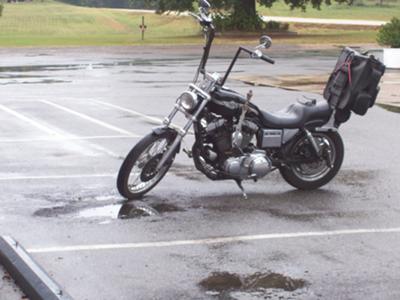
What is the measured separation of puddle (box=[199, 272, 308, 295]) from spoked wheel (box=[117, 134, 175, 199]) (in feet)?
7.66

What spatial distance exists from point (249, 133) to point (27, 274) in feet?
11.7

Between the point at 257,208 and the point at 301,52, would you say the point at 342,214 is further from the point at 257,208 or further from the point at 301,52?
the point at 301,52

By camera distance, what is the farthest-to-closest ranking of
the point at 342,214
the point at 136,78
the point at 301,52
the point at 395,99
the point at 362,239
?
1. the point at 301,52
2. the point at 136,78
3. the point at 395,99
4. the point at 342,214
5. the point at 362,239

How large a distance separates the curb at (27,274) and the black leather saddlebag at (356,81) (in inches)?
160

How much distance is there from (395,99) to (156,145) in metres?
10.5

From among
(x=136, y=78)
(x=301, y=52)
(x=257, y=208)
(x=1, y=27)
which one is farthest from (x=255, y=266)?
(x=1, y=27)

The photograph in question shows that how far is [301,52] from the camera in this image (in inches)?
1432

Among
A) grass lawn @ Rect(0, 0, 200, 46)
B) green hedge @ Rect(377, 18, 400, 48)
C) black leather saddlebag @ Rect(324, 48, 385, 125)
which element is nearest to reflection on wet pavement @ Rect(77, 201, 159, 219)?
black leather saddlebag @ Rect(324, 48, 385, 125)

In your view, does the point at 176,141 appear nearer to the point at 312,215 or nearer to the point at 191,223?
A: the point at 191,223

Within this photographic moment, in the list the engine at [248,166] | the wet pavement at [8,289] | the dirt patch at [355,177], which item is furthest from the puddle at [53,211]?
the dirt patch at [355,177]

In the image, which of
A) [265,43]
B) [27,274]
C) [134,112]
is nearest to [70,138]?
[134,112]

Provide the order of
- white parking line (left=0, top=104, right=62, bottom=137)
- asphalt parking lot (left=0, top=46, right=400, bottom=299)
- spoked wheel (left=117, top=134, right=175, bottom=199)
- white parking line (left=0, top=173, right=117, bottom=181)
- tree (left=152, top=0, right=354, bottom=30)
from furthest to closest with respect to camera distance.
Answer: tree (left=152, top=0, right=354, bottom=30), white parking line (left=0, top=104, right=62, bottom=137), white parking line (left=0, top=173, right=117, bottom=181), spoked wheel (left=117, top=134, right=175, bottom=199), asphalt parking lot (left=0, top=46, right=400, bottom=299)

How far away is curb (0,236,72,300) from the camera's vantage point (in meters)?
5.40

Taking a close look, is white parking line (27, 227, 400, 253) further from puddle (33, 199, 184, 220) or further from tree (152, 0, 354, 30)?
tree (152, 0, 354, 30)
